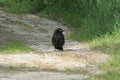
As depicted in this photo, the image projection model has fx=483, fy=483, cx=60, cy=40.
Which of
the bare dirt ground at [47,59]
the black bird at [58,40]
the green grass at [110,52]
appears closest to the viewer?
the green grass at [110,52]

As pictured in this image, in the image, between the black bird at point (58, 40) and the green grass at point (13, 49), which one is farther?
the black bird at point (58, 40)

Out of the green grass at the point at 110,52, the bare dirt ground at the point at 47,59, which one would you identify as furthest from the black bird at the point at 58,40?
the green grass at the point at 110,52

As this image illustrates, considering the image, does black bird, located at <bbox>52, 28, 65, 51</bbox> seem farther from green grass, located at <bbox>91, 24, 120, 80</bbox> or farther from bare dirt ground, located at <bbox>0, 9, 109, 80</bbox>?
→ green grass, located at <bbox>91, 24, 120, 80</bbox>

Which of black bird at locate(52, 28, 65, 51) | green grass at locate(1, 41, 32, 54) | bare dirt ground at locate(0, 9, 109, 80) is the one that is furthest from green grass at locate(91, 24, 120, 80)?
green grass at locate(1, 41, 32, 54)

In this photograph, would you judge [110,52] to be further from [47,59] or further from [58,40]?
[47,59]

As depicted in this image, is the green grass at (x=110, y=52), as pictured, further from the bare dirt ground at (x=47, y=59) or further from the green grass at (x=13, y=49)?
the green grass at (x=13, y=49)

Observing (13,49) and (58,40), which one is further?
(58,40)

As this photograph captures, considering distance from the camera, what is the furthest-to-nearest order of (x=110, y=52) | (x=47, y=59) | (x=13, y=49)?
1. (x=13, y=49)
2. (x=110, y=52)
3. (x=47, y=59)

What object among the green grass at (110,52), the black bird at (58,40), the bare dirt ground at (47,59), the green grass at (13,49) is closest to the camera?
the green grass at (110,52)

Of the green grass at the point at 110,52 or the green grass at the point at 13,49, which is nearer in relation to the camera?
the green grass at the point at 110,52

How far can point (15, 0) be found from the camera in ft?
116

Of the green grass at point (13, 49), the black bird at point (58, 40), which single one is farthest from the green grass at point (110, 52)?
the green grass at point (13, 49)

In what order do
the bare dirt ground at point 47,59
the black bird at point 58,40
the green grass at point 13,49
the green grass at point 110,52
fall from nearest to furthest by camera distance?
1. the green grass at point 110,52
2. the bare dirt ground at point 47,59
3. the green grass at point 13,49
4. the black bird at point 58,40

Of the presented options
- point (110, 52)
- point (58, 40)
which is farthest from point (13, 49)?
point (110, 52)
